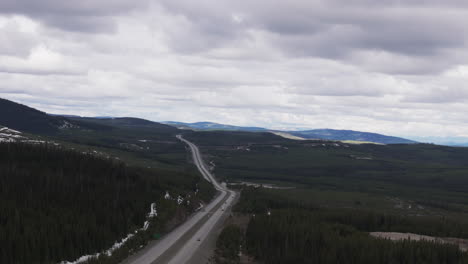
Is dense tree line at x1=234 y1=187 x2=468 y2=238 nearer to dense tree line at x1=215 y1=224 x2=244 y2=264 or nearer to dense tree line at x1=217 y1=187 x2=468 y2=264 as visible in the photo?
dense tree line at x1=217 y1=187 x2=468 y2=264

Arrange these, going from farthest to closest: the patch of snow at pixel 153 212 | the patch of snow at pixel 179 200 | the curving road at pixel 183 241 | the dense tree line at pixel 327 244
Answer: the patch of snow at pixel 179 200 < the patch of snow at pixel 153 212 < the curving road at pixel 183 241 < the dense tree line at pixel 327 244

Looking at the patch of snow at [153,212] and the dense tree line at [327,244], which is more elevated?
the dense tree line at [327,244]

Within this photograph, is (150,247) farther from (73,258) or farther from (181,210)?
(181,210)

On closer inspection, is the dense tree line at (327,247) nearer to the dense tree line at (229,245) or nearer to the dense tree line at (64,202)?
the dense tree line at (229,245)

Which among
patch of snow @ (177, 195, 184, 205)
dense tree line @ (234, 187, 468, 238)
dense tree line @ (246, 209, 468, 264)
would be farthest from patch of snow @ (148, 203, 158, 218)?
dense tree line @ (234, 187, 468, 238)

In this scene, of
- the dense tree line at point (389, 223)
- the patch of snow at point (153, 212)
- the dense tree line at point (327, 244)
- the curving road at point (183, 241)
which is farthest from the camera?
the dense tree line at point (389, 223)

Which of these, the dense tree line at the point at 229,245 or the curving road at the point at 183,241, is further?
the dense tree line at the point at 229,245

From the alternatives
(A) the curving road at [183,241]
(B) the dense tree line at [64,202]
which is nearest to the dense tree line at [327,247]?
(A) the curving road at [183,241]
